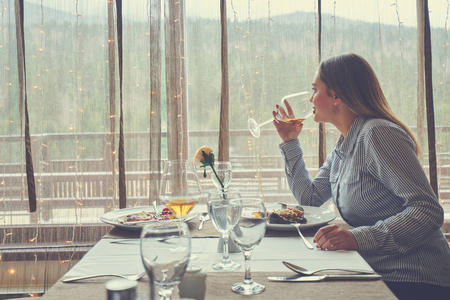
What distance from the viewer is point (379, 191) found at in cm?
137

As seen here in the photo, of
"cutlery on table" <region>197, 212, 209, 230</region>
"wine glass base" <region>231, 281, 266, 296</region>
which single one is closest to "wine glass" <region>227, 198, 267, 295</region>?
"wine glass base" <region>231, 281, 266, 296</region>

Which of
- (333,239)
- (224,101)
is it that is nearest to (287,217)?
(333,239)

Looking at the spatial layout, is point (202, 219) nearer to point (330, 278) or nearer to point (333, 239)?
point (333, 239)

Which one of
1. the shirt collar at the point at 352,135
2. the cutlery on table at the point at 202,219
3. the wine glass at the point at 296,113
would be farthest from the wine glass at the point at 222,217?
the wine glass at the point at 296,113

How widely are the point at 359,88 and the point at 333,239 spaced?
0.65 metres

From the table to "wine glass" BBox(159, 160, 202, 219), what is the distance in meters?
0.13

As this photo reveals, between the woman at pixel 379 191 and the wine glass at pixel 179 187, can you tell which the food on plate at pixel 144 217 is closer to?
the wine glass at pixel 179 187

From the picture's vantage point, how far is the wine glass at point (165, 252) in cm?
62

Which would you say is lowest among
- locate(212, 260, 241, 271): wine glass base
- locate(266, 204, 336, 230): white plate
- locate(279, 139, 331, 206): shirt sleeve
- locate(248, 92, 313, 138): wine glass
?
locate(212, 260, 241, 271): wine glass base

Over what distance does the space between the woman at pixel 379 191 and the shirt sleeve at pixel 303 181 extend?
0.13 meters

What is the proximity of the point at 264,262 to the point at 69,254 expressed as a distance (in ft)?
6.91

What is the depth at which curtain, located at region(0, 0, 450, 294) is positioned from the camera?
272cm

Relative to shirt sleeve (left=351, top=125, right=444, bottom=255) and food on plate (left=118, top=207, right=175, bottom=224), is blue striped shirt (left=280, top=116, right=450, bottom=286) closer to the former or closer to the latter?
shirt sleeve (left=351, top=125, right=444, bottom=255)

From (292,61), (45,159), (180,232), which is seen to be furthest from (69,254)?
(180,232)
